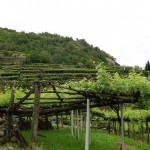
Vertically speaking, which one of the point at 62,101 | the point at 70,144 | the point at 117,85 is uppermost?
the point at 117,85

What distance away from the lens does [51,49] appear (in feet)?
401

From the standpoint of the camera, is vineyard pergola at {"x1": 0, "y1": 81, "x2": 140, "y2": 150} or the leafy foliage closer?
the leafy foliage

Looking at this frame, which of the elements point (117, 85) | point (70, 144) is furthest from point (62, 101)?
point (70, 144)

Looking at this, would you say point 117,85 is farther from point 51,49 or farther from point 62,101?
point 51,49

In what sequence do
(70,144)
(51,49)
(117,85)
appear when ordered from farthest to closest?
1. (51,49)
2. (70,144)
3. (117,85)

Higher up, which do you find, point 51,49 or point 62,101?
point 51,49

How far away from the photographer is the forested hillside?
10413cm

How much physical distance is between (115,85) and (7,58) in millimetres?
85482

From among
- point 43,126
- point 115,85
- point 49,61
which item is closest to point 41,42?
point 49,61

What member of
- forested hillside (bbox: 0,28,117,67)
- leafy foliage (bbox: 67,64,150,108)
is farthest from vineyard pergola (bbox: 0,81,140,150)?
forested hillside (bbox: 0,28,117,67)

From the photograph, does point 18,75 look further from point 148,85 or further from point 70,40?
point 70,40

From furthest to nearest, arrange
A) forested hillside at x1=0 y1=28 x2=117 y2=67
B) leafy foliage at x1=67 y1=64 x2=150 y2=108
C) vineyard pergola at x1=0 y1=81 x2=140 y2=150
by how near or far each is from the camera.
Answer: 1. forested hillside at x1=0 y1=28 x2=117 y2=67
2. vineyard pergola at x1=0 y1=81 x2=140 y2=150
3. leafy foliage at x1=67 y1=64 x2=150 y2=108

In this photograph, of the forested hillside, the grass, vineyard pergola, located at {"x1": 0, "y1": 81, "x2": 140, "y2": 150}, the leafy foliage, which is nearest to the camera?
the leafy foliage

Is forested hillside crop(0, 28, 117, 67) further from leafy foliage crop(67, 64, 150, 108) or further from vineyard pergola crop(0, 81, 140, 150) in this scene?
leafy foliage crop(67, 64, 150, 108)
